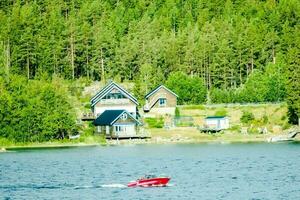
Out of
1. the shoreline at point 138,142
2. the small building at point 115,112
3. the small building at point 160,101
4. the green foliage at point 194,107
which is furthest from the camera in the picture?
the small building at point 160,101

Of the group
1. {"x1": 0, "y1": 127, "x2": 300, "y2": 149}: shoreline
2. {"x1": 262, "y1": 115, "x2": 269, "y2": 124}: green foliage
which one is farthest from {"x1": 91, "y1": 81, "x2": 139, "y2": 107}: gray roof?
{"x1": 262, "y1": 115, "x2": 269, "y2": 124}: green foliage

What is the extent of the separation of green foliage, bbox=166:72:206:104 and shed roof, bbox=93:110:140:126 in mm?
15726

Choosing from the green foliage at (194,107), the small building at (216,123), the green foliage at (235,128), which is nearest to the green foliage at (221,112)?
the small building at (216,123)

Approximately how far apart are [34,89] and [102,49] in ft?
114

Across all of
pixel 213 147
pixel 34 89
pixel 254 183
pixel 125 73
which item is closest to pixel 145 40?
pixel 125 73

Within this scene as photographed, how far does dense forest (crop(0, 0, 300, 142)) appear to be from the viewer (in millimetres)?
127000

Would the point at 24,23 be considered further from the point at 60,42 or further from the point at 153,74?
the point at 153,74

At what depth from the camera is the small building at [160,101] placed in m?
120

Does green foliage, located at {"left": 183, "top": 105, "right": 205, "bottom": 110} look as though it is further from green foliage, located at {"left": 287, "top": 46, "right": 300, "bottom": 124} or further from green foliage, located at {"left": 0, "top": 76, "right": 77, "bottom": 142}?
green foliage, located at {"left": 0, "top": 76, "right": 77, "bottom": 142}

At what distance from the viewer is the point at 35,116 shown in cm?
10375

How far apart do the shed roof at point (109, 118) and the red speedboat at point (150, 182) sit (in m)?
49.7

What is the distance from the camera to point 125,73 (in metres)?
141

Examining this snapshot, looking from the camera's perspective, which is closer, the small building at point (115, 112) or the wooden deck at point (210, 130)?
the wooden deck at point (210, 130)

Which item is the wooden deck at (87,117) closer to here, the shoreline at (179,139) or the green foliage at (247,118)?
the shoreline at (179,139)
